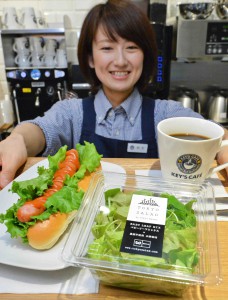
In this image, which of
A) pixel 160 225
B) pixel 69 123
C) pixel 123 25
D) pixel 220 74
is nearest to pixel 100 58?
pixel 123 25

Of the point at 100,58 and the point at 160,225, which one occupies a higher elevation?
the point at 100,58

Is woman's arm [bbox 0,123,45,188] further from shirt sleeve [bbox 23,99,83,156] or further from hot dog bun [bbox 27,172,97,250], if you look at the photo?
hot dog bun [bbox 27,172,97,250]

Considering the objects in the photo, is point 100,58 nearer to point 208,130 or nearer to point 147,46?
point 147,46

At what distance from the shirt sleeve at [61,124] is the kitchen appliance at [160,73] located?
56 cm

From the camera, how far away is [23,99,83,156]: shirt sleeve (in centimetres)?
120

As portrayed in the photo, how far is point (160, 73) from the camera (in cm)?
177

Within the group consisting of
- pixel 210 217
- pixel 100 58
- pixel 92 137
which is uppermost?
pixel 100 58


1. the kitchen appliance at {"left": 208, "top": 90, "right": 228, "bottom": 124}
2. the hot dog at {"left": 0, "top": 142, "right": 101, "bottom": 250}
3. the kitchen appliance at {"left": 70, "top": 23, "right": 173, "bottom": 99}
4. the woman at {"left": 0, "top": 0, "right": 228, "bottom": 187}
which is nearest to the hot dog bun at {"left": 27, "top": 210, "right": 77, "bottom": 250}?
the hot dog at {"left": 0, "top": 142, "right": 101, "bottom": 250}

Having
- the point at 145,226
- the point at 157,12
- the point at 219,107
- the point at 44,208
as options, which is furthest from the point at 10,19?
the point at 145,226

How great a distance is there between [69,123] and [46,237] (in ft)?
2.64

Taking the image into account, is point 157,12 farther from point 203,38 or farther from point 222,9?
point 222,9

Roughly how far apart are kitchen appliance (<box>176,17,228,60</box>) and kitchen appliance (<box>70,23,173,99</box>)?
76 millimetres

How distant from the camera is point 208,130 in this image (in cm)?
75

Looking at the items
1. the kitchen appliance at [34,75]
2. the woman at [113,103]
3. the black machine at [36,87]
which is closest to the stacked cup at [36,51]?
the kitchen appliance at [34,75]
